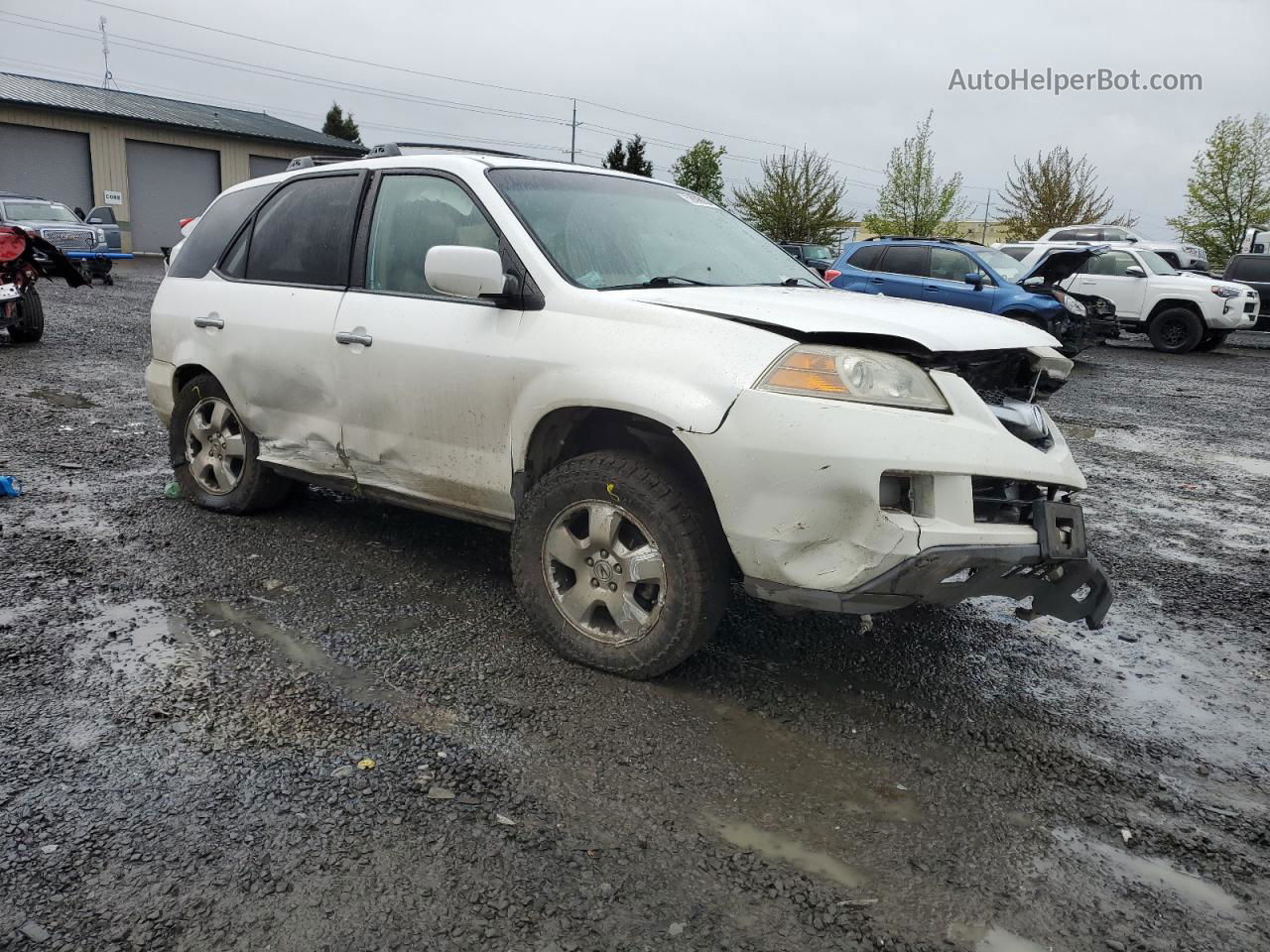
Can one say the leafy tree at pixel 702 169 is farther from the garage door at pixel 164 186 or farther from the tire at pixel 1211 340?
the tire at pixel 1211 340

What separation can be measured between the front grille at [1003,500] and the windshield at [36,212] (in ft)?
75.2

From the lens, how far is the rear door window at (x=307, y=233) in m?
4.39

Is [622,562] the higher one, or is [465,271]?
[465,271]

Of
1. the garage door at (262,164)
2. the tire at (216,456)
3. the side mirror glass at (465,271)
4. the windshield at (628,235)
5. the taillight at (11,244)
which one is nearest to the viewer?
the side mirror glass at (465,271)

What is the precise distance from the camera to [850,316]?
316 cm

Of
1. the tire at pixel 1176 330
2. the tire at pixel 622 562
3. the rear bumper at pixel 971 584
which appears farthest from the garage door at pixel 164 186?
the rear bumper at pixel 971 584

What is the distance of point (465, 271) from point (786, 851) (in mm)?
2132

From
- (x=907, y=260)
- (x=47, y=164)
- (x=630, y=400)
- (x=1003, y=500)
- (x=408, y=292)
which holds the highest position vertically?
(x=47, y=164)

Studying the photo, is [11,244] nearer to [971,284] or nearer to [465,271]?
[465,271]

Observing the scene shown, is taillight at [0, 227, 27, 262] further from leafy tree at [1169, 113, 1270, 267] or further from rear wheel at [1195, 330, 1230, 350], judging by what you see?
leafy tree at [1169, 113, 1270, 267]

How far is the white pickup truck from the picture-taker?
677 inches

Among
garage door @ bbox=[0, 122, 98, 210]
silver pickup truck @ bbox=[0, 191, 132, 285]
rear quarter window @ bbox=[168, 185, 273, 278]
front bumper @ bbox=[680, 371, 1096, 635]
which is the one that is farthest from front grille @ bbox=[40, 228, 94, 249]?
front bumper @ bbox=[680, 371, 1096, 635]

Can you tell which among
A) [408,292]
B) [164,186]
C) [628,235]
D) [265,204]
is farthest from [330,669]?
[164,186]

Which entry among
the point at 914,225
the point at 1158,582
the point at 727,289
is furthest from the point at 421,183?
the point at 914,225
